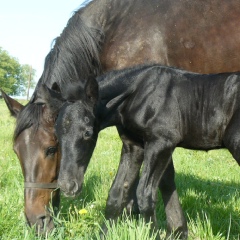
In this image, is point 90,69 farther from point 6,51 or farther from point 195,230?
point 6,51

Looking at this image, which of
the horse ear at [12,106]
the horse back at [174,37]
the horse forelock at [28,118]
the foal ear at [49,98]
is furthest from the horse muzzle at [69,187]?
the horse back at [174,37]

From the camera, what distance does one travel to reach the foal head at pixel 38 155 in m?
3.58

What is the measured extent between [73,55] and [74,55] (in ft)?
0.04

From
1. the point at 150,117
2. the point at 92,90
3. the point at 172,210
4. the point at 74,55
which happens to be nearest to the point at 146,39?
the point at 74,55

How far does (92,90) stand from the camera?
10.1 ft

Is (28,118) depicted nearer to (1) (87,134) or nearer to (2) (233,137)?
(1) (87,134)

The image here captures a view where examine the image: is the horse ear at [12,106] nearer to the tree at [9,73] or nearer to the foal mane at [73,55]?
the foal mane at [73,55]

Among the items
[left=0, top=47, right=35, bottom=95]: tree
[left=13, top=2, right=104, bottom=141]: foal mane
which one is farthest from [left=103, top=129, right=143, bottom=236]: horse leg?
[left=0, top=47, right=35, bottom=95]: tree

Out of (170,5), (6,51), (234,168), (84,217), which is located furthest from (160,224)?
(6,51)

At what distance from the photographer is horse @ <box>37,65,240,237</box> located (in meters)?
2.98

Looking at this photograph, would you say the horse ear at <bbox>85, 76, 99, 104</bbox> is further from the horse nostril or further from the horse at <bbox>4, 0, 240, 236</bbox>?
the horse at <bbox>4, 0, 240, 236</bbox>

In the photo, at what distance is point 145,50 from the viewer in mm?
4234

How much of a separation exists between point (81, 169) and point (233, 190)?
276 cm

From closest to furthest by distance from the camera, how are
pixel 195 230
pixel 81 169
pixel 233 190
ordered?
1. pixel 81 169
2. pixel 195 230
3. pixel 233 190
